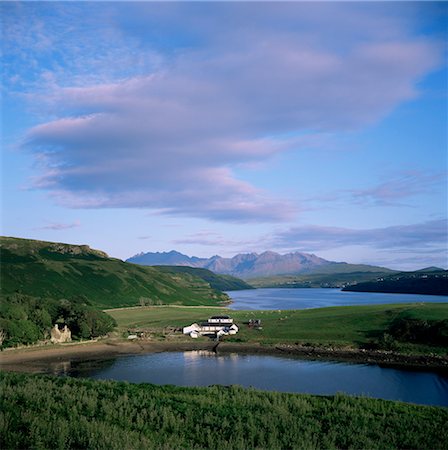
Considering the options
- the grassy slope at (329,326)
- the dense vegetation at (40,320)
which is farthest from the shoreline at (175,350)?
the grassy slope at (329,326)

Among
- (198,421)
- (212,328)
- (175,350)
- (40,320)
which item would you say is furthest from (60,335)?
(198,421)

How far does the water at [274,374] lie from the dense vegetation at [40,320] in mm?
16588

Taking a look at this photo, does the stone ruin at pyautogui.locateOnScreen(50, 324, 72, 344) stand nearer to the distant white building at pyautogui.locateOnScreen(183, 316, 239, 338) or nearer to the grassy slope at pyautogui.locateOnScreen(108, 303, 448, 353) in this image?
the grassy slope at pyautogui.locateOnScreen(108, 303, 448, 353)

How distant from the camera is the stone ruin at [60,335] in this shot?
9700 centimetres

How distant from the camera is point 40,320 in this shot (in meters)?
96.8

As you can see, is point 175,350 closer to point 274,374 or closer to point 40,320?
point 40,320

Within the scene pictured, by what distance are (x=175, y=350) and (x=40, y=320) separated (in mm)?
32360

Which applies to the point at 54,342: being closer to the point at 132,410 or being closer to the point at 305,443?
the point at 132,410

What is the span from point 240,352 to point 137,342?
87.0ft

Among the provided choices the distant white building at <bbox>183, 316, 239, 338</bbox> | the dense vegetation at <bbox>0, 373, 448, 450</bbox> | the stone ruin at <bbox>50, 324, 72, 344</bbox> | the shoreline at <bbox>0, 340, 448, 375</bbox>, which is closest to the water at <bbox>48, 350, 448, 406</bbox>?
the shoreline at <bbox>0, 340, 448, 375</bbox>

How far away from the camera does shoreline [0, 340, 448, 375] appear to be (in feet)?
250

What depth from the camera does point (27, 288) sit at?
552 ft

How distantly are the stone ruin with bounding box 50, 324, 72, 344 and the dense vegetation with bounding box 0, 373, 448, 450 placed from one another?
63.9 metres

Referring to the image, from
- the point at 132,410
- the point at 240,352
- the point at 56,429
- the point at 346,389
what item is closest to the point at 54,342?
the point at 240,352
